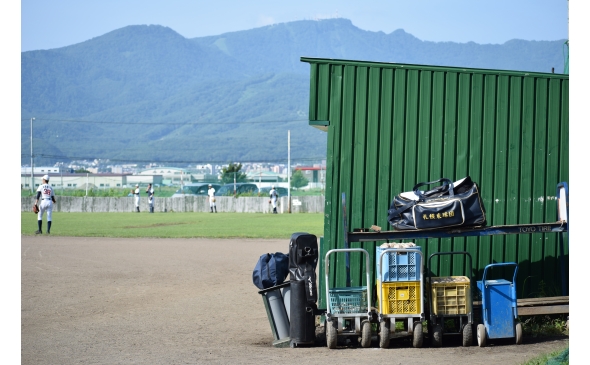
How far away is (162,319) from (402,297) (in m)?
4.12

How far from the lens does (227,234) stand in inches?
1076

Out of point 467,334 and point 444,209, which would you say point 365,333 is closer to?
point 467,334

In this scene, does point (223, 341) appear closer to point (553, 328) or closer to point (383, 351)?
point (383, 351)

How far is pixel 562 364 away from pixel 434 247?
3.68m

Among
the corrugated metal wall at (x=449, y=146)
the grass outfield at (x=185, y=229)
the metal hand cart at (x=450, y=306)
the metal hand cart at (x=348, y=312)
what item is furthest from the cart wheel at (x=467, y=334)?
the grass outfield at (x=185, y=229)

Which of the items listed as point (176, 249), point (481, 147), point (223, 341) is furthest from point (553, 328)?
point (176, 249)

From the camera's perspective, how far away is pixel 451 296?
30.4ft

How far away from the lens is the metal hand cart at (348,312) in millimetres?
9156

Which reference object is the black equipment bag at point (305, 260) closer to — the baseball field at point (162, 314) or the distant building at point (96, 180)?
the baseball field at point (162, 314)

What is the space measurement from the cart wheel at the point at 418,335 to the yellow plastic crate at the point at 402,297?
0.63 ft

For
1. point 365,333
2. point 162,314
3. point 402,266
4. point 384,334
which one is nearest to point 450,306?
point 402,266

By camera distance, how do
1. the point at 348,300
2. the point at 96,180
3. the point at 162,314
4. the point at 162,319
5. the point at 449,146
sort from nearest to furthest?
the point at 348,300
the point at 449,146
the point at 162,319
the point at 162,314
the point at 96,180

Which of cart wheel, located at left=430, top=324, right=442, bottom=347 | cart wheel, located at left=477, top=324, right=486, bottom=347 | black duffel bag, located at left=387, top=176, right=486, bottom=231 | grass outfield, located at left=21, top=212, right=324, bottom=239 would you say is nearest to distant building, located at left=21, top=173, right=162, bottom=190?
grass outfield, located at left=21, top=212, right=324, bottom=239

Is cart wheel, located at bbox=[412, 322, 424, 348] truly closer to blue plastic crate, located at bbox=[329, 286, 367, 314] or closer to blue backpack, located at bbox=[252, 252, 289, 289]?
blue plastic crate, located at bbox=[329, 286, 367, 314]
